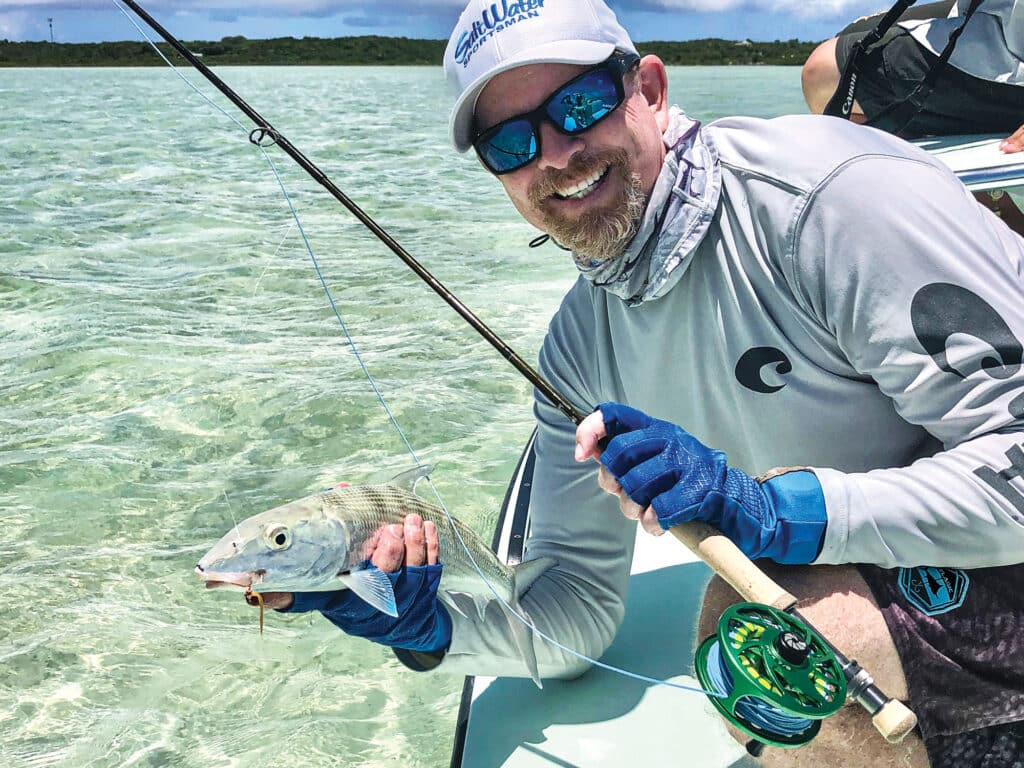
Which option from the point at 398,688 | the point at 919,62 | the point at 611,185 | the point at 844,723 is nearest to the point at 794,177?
the point at 611,185

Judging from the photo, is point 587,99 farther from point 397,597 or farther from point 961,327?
point 397,597

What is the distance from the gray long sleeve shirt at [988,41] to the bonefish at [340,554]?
310cm

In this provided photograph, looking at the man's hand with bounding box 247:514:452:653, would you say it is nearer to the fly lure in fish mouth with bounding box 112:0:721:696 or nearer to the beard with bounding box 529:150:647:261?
the fly lure in fish mouth with bounding box 112:0:721:696

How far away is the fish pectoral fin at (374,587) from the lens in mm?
1739

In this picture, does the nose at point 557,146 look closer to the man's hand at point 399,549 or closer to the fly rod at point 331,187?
the fly rod at point 331,187

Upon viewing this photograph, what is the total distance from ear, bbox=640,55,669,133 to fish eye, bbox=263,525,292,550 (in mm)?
1125

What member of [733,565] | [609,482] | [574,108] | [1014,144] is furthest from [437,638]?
[1014,144]

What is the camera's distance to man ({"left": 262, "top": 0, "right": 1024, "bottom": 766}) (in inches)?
57.8

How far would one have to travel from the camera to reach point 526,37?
1810 mm

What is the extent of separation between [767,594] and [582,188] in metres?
0.90

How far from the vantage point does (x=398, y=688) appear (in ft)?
8.71

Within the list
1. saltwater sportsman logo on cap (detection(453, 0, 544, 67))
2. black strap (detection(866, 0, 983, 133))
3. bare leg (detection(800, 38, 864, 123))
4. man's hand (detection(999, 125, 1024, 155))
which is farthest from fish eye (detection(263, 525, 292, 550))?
bare leg (detection(800, 38, 864, 123))

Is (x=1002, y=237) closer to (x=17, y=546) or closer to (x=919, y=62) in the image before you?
(x=919, y=62)

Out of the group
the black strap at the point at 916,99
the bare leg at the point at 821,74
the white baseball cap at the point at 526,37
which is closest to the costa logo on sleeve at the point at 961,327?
the white baseball cap at the point at 526,37
